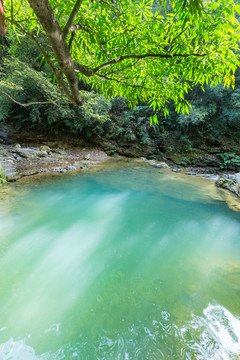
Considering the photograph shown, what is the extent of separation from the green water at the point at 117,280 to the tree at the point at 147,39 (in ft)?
7.18

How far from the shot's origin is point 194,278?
89.4 inches

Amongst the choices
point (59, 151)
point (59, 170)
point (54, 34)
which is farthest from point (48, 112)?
point (54, 34)

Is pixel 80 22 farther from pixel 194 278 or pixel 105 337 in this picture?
pixel 194 278

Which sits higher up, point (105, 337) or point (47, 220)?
point (105, 337)

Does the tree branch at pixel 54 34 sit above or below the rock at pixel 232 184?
above

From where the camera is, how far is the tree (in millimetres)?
1003

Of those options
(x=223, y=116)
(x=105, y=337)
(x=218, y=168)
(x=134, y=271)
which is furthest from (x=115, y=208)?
(x=223, y=116)

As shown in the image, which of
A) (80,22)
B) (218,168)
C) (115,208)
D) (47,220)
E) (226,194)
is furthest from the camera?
(218,168)

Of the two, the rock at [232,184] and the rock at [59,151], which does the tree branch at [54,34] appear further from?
the rock at [59,151]

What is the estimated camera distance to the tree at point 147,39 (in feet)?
3.29

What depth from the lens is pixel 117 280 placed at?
7.30ft

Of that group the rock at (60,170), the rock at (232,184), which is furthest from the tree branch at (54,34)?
the rock at (232,184)

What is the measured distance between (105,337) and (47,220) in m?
2.55

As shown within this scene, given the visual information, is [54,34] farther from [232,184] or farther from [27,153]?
[27,153]
